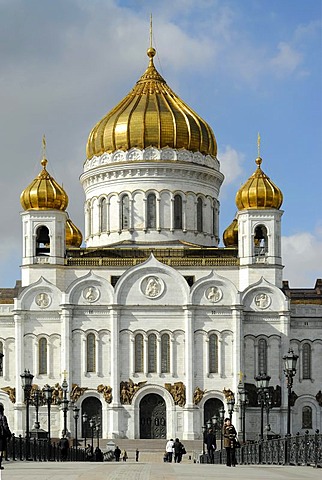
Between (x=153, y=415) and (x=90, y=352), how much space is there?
473cm

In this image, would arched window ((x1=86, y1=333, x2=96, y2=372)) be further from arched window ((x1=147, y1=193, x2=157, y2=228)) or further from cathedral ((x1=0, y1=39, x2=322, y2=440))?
arched window ((x1=147, y1=193, x2=157, y2=228))

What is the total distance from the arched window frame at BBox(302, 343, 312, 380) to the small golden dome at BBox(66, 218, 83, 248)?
15.8 m

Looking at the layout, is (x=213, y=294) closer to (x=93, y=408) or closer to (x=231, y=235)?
(x=93, y=408)

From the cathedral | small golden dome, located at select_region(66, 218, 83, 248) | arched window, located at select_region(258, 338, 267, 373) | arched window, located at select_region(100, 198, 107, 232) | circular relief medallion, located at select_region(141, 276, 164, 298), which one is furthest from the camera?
small golden dome, located at select_region(66, 218, 83, 248)

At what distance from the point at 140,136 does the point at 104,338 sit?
12411mm

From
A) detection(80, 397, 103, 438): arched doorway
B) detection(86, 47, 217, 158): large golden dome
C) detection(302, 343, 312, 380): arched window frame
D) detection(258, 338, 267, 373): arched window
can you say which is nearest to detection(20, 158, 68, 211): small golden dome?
detection(86, 47, 217, 158): large golden dome

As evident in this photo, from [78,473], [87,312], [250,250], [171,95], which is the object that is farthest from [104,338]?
[78,473]

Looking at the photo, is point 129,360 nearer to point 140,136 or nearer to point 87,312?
point 87,312

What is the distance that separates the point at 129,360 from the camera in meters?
65.5

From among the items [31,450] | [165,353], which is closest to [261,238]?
[165,353]

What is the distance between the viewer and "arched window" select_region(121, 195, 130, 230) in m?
70.6

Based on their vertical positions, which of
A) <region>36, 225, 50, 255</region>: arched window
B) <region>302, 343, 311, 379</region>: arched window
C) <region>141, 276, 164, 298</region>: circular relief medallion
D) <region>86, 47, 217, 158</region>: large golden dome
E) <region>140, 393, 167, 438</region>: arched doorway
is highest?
<region>86, 47, 217, 158</region>: large golden dome

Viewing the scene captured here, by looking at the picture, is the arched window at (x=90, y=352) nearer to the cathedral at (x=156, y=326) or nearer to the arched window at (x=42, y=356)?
the cathedral at (x=156, y=326)

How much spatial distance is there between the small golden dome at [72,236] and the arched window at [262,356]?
14678 millimetres
